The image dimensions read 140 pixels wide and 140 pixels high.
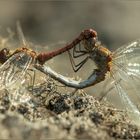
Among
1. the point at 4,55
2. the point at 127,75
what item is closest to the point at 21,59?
the point at 4,55

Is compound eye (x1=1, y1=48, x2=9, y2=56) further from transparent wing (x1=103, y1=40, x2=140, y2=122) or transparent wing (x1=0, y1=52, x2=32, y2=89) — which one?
transparent wing (x1=103, y1=40, x2=140, y2=122)

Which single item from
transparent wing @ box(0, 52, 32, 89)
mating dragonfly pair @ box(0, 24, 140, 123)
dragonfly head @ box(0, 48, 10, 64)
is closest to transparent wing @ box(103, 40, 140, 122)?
mating dragonfly pair @ box(0, 24, 140, 123)

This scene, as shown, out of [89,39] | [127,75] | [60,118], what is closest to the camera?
Result: [60,118]

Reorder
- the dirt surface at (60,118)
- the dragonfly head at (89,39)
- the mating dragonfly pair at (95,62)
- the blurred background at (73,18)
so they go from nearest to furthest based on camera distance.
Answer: the dirt surface at (60,118) → the mating dragonfly pair at (95,62) → the dragonfly head at (89,39) → the blurred background at (73,18)

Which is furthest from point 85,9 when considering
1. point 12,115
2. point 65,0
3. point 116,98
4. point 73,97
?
point 12,115

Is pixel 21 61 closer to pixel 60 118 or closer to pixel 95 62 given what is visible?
pixel 95 62

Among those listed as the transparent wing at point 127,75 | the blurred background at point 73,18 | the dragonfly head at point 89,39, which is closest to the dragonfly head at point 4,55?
the dragonfly head at point 89,39

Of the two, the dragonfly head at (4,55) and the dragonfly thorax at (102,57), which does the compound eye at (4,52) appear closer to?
the dragonfly head at (4,55)
